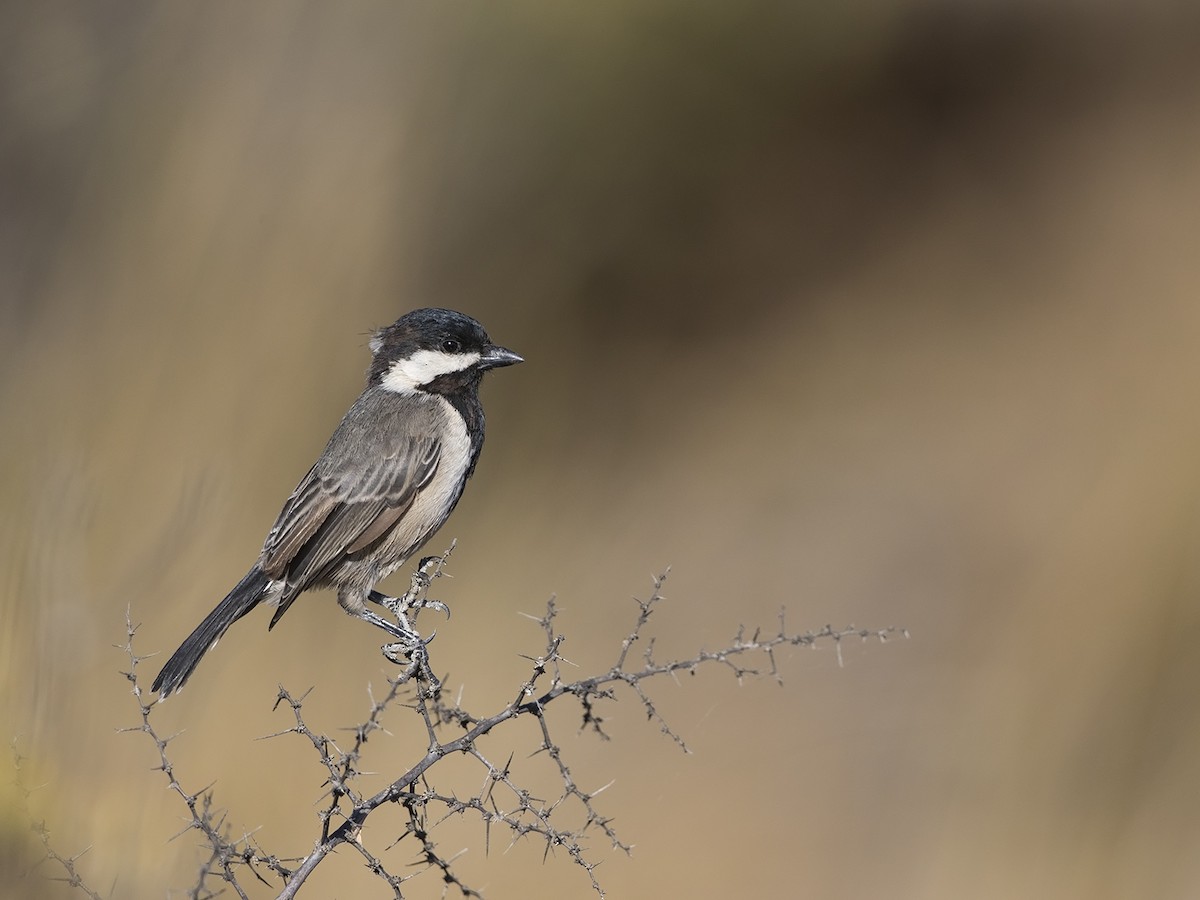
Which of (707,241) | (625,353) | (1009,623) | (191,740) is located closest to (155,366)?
(191,740)

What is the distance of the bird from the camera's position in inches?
197

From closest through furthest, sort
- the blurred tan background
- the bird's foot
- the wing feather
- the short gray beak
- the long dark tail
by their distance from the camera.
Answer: the bird's foot, the long dark tail, the wing feather, the short gray beak, the blurred tan background

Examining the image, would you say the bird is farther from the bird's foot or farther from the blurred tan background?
the blurred tan background

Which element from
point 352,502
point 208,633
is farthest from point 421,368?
point 208,633

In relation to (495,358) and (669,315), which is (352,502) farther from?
(669,315)

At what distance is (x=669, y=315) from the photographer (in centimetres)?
748

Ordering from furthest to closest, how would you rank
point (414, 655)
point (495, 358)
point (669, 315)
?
point (669, 315) → point (495, 358) → point (414, 655)

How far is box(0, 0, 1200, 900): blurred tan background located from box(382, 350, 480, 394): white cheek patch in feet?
6.23

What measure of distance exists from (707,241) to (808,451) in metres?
1.50

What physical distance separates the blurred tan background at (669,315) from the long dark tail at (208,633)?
1.68m

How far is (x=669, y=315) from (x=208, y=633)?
12.5 feet

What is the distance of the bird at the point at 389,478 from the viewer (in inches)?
197

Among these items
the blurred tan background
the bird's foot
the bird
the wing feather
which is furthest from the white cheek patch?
the blurred tan background

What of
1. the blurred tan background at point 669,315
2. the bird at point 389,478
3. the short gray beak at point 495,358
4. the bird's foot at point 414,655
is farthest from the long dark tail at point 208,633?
the blurred tan background at point 669,315
